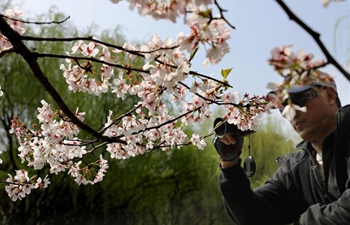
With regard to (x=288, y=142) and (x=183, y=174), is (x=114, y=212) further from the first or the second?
(x=288, y=142)

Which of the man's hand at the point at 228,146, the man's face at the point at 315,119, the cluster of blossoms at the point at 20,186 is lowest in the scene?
the man's face at the point at 315,119

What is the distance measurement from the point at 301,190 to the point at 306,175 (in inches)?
4.3

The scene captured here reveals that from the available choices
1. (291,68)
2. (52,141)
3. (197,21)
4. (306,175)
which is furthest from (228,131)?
(291,68)

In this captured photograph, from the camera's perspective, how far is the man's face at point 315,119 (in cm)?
184

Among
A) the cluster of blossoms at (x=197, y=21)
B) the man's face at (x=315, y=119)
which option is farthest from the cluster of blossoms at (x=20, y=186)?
the cluster of blossoms at (x=197, y=21)

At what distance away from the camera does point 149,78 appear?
154 cm

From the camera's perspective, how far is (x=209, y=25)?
3.13ft

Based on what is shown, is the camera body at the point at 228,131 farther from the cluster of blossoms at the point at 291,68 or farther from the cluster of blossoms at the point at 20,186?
the cluster of blossoms at the point at 291,68

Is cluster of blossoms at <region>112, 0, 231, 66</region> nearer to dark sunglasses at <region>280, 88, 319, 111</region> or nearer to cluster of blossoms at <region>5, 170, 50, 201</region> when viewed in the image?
dark sunglasses at <region>280, 88, 319, 111</region>

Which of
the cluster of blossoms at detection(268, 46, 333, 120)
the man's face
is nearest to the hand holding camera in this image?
the man's face

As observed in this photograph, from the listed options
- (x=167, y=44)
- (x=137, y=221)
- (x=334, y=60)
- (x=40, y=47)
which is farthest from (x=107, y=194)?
(x=334, y=60)

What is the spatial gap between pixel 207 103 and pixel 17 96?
19.3ft

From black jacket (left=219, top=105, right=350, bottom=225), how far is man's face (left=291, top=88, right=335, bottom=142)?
2.1 inches

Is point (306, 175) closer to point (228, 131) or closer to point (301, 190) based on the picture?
point (301, 190)
